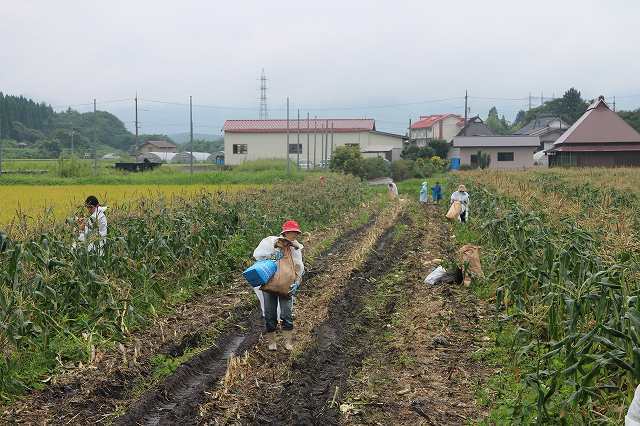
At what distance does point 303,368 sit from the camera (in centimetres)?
737

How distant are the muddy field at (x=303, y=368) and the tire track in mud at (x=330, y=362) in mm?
16

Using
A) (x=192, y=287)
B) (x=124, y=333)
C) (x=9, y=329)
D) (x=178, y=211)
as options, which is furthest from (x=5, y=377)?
(x=178, y=211)

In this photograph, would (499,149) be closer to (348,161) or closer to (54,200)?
(348,161)

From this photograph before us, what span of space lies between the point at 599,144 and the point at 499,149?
12.8m

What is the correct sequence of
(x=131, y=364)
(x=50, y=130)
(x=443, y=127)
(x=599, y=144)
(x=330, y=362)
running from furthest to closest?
(x=50, y=130) → (x=443, y=127) → (x=599, y=144) → (x=330, y=362) → (x=131, y=364)

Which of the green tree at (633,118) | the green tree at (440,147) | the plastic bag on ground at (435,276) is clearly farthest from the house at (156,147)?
the plastic bag on ground at (435,276)

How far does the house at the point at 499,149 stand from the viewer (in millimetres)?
59281

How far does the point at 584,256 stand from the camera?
7.49 metres

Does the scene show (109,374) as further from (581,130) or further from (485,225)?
(581,130)

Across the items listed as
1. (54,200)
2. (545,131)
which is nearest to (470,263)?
(54,200)

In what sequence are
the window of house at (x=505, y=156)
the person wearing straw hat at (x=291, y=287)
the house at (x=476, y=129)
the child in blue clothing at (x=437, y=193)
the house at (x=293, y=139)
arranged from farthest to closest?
the house at (x=476, y=129), the house at (x=293, y=139), the window of house at (x=505, y=156), the child in blue clothing at (x=437, y=193), the person wearing straw hat at (x=291, y=287)

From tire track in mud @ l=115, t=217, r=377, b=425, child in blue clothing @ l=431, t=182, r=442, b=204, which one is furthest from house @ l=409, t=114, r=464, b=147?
tire track in mud @ l=115, t=217, r=377, b=425

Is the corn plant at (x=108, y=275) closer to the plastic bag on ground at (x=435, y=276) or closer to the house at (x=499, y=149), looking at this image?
the plastic bag on ground at (x=435, y=276)

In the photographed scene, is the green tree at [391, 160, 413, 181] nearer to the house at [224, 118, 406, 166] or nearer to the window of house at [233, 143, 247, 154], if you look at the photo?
the house at [224, 118, 406, 166]
